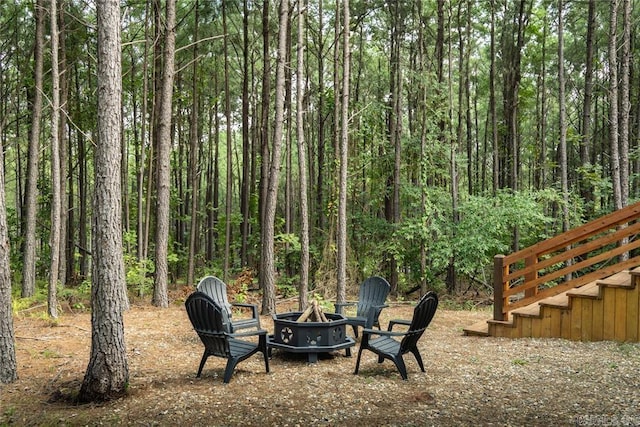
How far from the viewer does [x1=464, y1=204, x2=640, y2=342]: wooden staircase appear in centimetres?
576

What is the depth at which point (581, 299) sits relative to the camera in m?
6.03

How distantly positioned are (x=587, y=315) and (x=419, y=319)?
2.82 m

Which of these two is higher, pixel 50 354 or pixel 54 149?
pixel 54 149

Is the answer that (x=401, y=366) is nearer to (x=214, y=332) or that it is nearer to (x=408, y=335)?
(x=408, y=335)

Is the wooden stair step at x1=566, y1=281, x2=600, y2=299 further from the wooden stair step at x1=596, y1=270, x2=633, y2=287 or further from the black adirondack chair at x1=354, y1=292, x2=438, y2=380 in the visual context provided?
the black adirondack chair at x1=354, y1=292, x2=438, y2=380

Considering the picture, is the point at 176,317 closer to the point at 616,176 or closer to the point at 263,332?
the point at 263,332

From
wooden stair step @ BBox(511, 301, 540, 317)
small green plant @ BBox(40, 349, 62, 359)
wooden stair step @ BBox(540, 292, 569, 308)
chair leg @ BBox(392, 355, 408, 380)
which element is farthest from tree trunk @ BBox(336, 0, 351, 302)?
small green plant @ BBox(40, 349, 62, 359)

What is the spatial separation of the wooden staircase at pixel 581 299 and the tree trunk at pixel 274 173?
10.9ft

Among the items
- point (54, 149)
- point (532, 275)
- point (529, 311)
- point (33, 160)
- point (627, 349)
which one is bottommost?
point (627, 349)

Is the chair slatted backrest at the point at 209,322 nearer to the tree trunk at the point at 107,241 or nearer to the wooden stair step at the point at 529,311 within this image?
the tree trunk at the point at 107,241

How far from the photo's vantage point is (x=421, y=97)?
11.4m

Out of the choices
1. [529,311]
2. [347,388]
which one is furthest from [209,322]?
[529,311]

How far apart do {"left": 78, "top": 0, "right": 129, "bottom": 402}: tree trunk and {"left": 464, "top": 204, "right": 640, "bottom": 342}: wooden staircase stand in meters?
4.93

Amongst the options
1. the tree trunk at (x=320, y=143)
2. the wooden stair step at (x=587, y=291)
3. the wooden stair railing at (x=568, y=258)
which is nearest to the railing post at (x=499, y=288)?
the wooden stair railing at (x=568, y=258)
